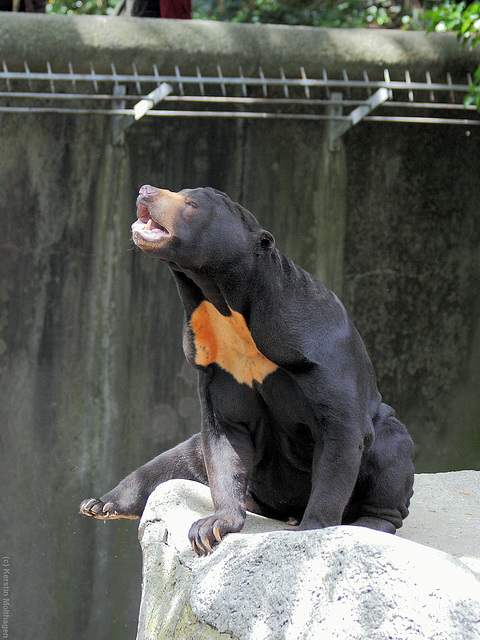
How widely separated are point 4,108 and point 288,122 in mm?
1983

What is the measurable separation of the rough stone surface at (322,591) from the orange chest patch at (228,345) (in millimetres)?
656

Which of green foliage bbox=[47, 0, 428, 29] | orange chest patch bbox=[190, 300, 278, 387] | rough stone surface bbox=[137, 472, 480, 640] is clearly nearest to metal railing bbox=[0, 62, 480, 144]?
orange chest patch bbox=[190, 300, 278, 387]

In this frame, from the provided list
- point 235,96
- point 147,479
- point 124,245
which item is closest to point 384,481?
point 147,479

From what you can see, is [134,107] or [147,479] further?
[134,107]

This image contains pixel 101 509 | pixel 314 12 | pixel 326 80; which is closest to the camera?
pixel 101 509

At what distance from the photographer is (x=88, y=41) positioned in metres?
5.87

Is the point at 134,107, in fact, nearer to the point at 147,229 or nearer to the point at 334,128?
the point at 334,128

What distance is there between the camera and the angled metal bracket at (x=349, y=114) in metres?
6.01

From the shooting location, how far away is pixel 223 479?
337 centimetres

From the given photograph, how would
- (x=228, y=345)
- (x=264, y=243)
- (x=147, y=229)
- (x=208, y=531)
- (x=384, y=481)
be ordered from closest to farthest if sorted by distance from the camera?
(x=147, y=229) → (x=208, y=531) → (x=264, y=243) → (x=228, y=345) → (x=384, y=481)

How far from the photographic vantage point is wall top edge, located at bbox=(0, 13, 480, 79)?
582 centimetres

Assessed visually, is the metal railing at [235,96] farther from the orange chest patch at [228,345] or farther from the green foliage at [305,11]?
the green foliage at [305,11]

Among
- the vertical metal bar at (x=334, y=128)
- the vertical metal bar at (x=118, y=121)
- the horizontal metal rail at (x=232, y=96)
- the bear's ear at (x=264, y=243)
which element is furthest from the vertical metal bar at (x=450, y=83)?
the bear's ear at (x=264, y=243)

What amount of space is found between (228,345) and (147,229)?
64cm
